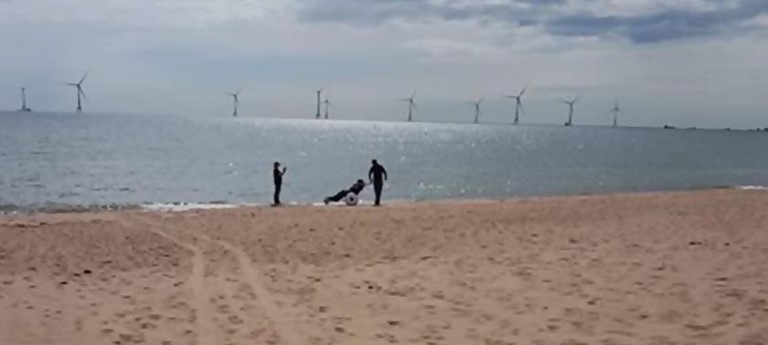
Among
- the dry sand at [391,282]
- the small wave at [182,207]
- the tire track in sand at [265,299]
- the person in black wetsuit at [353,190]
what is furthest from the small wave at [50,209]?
the tire track in sand at [265,299]

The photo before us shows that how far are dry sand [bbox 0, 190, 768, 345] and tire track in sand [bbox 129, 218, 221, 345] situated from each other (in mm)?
35

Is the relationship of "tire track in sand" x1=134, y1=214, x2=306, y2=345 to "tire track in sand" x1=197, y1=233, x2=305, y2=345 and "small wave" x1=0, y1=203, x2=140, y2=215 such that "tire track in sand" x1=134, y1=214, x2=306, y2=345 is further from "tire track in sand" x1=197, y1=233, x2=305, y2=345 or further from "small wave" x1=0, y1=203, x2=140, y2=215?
"small wave" x1=0, y1=203, x2=140, y2=215

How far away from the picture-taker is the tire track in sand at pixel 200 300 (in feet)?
26.7

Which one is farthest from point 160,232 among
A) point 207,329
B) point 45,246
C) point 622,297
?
point 622,297

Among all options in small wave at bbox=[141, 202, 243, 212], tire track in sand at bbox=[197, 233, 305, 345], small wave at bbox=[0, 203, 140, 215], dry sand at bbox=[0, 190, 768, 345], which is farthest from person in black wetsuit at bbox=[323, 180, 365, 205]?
tire track in sand at bbox=[197, 233, 305, 345]

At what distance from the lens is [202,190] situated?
4241 centimetres

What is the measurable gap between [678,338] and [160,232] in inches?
474

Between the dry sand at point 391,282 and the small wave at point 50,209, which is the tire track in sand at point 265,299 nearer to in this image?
the dry sand at point 391,282

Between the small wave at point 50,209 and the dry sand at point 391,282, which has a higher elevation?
the dry sand at point 391,282

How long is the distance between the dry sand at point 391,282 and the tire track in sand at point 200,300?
0.04 meters

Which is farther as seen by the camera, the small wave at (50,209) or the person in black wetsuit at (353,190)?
the small wave at (50,209)

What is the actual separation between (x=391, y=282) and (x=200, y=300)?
2528 millimetres

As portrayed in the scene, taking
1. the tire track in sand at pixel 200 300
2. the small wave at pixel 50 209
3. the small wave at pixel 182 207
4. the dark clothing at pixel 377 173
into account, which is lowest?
the small wave at pixel 50 209

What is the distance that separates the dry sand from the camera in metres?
8.18
